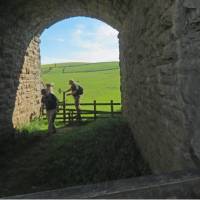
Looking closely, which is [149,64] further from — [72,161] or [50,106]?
[50,106]

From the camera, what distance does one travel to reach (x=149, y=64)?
5449 millimetres

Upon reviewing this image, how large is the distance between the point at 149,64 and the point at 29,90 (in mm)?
7172

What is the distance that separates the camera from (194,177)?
245 centimetres

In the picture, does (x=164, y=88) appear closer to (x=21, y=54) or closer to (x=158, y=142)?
(x=158, y=142)

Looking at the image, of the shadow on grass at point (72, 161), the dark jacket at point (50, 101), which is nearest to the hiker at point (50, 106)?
the dark jacket at point (50, 101)

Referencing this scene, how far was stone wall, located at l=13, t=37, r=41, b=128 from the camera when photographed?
10539mm

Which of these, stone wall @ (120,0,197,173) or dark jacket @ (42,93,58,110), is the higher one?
stone wall @ (120,0,197,173)

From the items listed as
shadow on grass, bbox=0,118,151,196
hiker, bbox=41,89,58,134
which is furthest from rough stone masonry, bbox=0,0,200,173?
hiker, bbox=41,89,58,134

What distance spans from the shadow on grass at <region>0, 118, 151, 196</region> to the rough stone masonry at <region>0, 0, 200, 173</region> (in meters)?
0.53

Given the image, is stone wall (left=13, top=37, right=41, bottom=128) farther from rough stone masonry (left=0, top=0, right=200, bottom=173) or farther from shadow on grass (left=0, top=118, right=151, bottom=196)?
shadow on grass (left=0, top=118, right=151, bottom=196)

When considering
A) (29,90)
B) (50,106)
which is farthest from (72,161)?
(29,90)

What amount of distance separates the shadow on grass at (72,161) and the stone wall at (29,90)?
1.22m

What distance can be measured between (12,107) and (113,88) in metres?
23.8

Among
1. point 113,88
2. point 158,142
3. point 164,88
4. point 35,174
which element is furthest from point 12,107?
point 113,88
